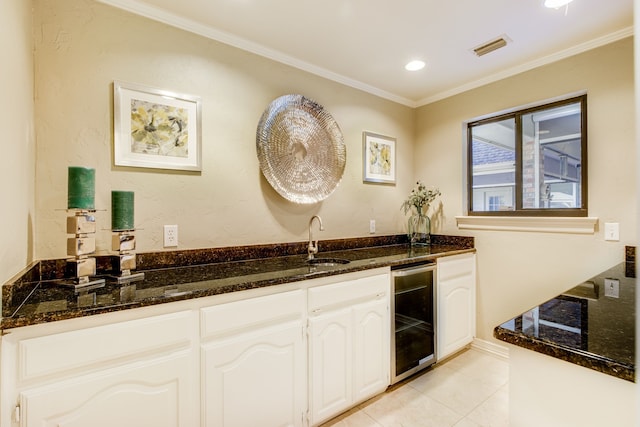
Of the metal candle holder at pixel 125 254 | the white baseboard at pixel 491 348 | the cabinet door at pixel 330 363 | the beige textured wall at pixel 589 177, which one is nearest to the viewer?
the metal candle holder at pixel 125 254

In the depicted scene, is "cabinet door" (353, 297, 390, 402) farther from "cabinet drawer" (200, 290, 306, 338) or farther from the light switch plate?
the light switch plate

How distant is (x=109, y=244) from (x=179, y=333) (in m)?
0.76

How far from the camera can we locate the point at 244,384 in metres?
1.33

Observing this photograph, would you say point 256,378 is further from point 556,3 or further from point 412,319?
point 556,3

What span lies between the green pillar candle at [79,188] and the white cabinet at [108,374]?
0.55 meters

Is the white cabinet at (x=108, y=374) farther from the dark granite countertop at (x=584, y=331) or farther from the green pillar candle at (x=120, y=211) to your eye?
the dark granite countertop at (x=584, y=331)

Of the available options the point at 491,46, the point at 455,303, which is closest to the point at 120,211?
the point at 455,303

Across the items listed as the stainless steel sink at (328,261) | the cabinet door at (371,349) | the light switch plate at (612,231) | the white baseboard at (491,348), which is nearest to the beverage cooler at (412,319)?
the cabinet door at (371,349)

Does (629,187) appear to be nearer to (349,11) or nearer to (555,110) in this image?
(555,110)

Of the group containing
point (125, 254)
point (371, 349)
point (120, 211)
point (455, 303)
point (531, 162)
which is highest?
point (531, 162)

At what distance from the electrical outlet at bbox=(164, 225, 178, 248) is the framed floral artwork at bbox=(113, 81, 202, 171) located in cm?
35

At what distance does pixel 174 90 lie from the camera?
1.76m

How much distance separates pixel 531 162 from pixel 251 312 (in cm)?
246

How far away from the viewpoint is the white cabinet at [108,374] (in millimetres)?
930
